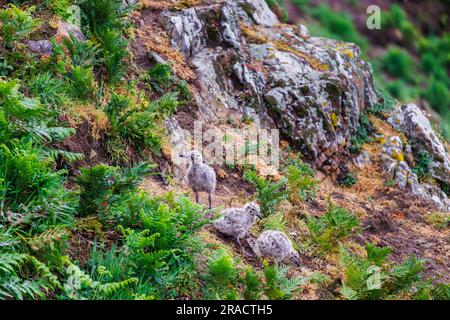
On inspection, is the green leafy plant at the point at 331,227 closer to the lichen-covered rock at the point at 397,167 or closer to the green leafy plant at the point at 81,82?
the lichen-covered rock at the point at 397,167

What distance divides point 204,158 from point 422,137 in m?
6.87

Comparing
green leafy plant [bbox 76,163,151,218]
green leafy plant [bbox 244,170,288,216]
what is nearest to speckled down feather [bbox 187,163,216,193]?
green leafy plant [bbox 244,170,288,216]

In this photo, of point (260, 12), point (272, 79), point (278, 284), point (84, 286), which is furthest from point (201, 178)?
point (260, 12)

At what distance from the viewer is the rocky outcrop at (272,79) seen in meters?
12.4

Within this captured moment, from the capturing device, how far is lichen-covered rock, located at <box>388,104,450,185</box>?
14375mm

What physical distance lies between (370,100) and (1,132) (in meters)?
10.9

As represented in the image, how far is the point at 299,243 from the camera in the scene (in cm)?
905

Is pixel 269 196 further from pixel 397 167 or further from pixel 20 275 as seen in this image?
pixel 397 167

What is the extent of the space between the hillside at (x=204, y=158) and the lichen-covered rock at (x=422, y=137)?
53 millimetres

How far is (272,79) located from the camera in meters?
13.2

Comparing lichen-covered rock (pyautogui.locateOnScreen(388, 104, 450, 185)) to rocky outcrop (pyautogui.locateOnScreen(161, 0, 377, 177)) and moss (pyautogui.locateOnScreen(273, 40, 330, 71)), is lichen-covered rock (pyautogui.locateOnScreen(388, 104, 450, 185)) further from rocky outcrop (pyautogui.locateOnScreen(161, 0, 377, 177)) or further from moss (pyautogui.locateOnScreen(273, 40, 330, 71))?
moss (pyautogui.locateOnScreen(273, 40, 330, 71))

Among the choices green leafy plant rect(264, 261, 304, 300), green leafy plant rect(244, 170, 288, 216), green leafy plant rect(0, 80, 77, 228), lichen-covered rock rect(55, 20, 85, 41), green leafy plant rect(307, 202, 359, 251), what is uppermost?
lichen-covered rock rect(55, 20, 85, 41)

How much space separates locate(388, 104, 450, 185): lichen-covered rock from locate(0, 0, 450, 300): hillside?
53mm

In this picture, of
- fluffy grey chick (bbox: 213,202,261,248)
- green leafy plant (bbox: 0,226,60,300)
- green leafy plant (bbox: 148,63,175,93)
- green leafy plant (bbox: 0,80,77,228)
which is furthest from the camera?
green leafy plant (bbox: 148,63,175,93)
